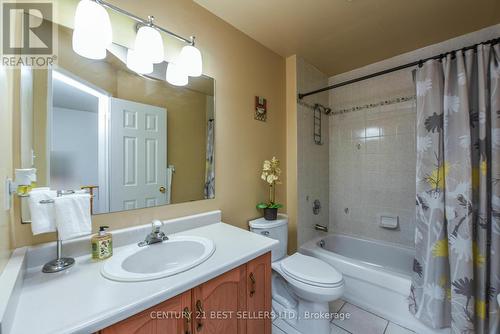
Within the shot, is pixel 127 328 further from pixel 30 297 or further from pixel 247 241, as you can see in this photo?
pixel 247 241

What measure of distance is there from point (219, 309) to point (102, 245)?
1.98ft

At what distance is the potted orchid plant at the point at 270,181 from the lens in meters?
1.78

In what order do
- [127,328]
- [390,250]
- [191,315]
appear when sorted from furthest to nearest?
[390,250]
[191,315]
[127,328]

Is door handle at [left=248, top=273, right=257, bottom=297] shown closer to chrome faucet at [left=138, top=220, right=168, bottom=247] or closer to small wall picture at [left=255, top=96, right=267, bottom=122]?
chrome faucet at [left=138, top=220, right=168, bottom=247]

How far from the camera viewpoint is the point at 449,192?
1372mm

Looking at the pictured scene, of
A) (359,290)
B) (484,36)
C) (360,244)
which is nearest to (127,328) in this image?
(359,290)

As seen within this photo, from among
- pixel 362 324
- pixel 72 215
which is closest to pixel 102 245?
pixel 72 215

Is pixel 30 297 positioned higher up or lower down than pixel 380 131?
lower down

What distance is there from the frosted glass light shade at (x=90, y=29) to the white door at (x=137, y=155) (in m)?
0.25

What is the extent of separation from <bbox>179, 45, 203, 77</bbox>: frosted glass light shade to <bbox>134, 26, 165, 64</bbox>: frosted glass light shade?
0.54 ft

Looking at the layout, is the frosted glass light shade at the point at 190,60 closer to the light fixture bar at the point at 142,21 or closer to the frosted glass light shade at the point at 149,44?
the light fixture bar at the point at 142,21

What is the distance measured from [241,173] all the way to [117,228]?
0.95m

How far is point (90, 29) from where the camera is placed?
95 centimetres

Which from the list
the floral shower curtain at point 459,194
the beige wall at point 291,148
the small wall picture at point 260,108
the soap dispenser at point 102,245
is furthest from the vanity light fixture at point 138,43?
the floral shower curtain at point 459,194
